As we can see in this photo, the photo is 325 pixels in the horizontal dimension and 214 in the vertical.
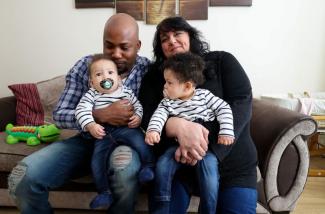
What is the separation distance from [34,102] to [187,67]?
146cm

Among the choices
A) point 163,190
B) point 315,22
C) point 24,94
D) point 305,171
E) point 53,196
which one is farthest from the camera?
point 315,22

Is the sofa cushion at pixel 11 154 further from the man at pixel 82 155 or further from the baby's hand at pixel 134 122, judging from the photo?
the baby's hand at pixel 134 122

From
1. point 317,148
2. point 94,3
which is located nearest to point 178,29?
point 94,3

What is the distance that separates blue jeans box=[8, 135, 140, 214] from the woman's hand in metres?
0.20

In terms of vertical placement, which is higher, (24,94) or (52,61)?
(52,61)

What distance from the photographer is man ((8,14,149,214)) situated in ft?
3.76

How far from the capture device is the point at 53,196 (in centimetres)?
158

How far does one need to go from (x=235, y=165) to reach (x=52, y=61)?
197 cm

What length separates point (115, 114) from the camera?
1.27 metres

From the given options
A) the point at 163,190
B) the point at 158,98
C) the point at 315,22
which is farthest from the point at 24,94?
the point at 315,22

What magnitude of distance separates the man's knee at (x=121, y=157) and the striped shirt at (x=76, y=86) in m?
0.31

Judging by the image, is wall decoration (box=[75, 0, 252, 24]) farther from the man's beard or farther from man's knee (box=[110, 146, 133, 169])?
man's knee (box=[110, 146, 133, 169])

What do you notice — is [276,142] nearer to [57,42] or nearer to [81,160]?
[81,160]

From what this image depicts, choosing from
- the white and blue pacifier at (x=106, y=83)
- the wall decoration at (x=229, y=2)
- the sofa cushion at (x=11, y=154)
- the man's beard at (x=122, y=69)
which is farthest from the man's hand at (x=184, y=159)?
the wall decoration at (x=229, y=2)
